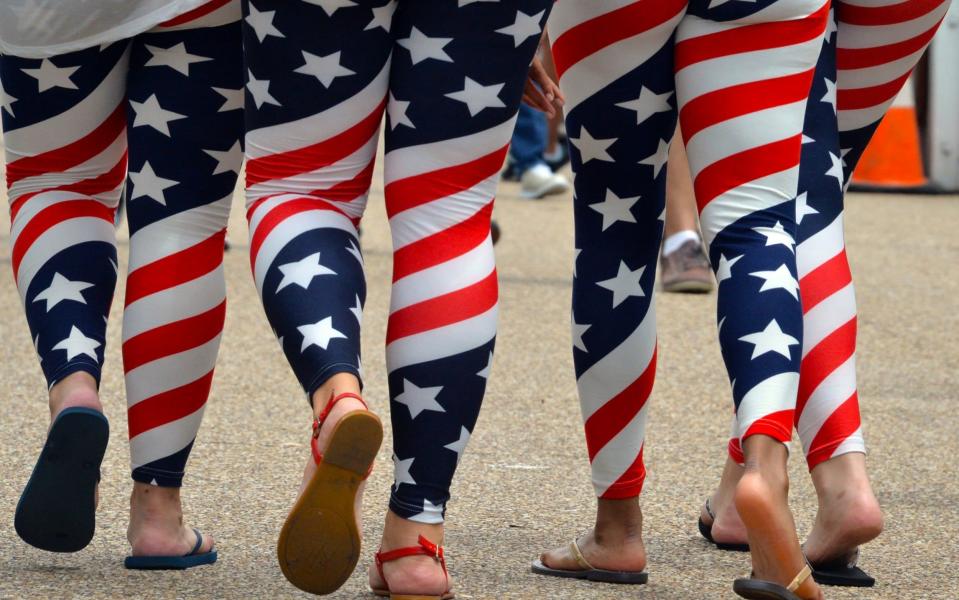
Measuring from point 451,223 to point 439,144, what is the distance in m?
0.12

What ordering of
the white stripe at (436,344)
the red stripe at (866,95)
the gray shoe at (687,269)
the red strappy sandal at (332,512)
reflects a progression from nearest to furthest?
the red strappy sandal at (332,512) → the white stripe at (436,344) → the red stripe at (866,95) → the gray shoe at (687,269)

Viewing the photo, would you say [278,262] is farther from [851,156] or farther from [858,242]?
[858,242]

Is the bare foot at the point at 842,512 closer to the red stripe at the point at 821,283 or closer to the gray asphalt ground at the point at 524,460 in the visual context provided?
the gray asphalt ground at the point at 524,460

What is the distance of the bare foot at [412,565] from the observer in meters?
2.42

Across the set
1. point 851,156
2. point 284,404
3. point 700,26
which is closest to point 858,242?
point 284,404

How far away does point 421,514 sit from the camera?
2.43m

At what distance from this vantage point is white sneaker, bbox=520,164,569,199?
1018cm

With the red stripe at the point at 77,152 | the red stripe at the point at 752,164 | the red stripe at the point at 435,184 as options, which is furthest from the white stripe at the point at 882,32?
the red stripe at the point at 77,152

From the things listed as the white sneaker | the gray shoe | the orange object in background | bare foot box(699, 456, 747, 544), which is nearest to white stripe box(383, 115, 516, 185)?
bare foot box(699, 456, 747, 544)

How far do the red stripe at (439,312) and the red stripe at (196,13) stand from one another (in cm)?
54

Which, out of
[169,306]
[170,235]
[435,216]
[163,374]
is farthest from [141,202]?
[435,216]

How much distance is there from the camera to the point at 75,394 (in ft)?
8.22

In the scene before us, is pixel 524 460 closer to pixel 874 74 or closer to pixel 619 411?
pixel 619 411

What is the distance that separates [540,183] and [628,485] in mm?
7450
